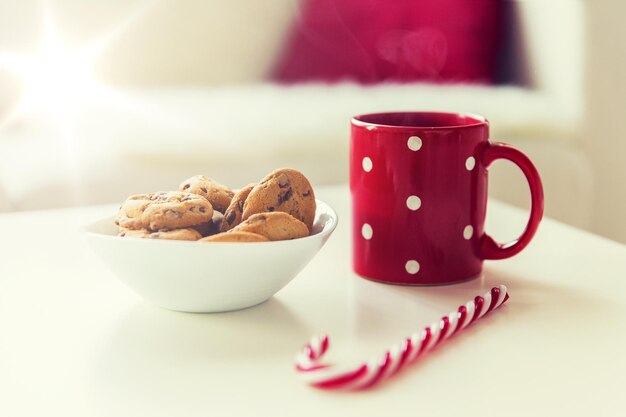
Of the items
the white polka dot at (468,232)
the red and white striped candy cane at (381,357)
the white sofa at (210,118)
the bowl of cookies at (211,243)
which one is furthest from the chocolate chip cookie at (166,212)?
the white sofa at (210,118)

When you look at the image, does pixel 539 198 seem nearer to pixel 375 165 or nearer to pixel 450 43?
pixel 375 165

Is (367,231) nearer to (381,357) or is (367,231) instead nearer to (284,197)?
(284,197)

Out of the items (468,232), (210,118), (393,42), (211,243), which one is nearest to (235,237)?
(211,243)

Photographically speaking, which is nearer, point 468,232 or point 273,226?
point 273,226

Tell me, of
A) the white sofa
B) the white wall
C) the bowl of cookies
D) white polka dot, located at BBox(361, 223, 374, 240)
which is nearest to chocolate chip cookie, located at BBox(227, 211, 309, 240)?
the bowl of cookies

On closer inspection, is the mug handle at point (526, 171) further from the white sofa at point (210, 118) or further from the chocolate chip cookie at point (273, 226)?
the white sofa at point (210, 118)

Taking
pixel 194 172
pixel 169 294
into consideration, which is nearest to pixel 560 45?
pixel 194 172
